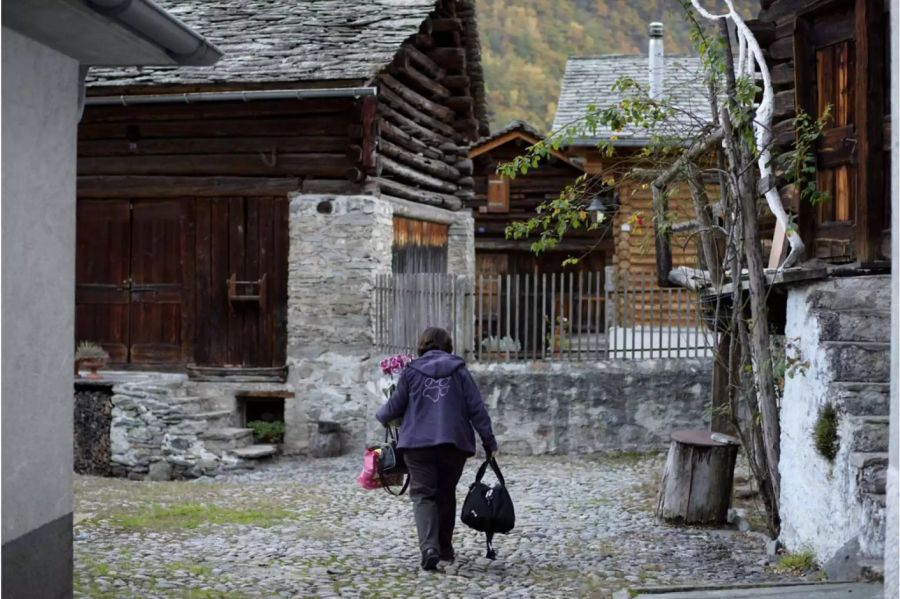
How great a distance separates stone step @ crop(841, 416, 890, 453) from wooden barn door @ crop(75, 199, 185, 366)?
10.1 meters

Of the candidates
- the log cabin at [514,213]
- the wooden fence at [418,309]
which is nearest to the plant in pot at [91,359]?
the wooden fence at [418,309]

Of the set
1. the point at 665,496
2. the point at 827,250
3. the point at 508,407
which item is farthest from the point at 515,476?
the point at 827,250

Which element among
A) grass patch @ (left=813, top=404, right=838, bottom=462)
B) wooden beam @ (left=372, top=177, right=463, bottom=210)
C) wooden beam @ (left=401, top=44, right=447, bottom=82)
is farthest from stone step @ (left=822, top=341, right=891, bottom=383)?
wooden beam @ (left=401, top=44, right=447, bottom=82)

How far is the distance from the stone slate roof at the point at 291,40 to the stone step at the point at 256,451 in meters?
4.48

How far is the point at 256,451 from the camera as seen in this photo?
13.7m

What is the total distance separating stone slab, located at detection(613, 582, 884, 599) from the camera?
5836mm

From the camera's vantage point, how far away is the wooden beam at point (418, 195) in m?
14.7

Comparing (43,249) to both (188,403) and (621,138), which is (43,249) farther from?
(621,138)

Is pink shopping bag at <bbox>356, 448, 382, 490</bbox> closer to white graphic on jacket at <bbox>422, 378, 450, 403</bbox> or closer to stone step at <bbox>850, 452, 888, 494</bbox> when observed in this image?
white graphic on jacket at <bbox>422, 378, 450, 403</bbox>

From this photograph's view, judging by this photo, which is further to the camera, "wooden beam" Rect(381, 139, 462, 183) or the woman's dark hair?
"wooden beam" Rect(381, 139, 462, 183)

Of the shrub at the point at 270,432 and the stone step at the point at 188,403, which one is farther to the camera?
the shrub at the point at 270,432

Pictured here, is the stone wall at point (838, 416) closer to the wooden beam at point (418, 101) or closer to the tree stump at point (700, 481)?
the tree stump at point (700, 481)

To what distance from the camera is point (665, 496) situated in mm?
9180

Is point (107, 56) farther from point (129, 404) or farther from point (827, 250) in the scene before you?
point (129, 404)
